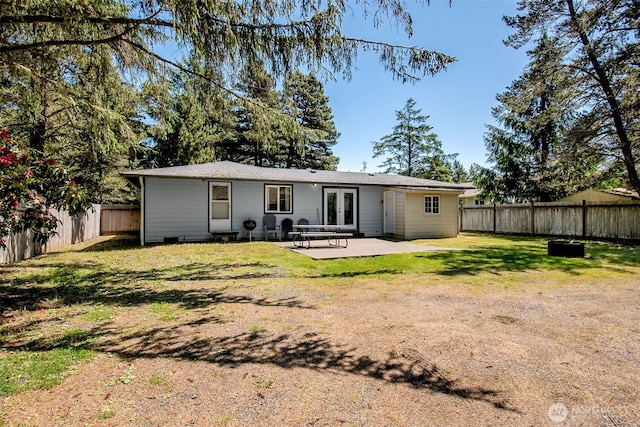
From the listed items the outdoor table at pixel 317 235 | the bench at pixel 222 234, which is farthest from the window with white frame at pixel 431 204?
the bench at pixel 222 234

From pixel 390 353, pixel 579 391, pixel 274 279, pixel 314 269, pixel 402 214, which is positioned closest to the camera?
pixel 579 391

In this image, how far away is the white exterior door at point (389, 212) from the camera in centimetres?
1553

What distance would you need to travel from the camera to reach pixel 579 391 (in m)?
2.36

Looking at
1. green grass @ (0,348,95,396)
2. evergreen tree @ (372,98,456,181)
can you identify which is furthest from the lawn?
evergreen tree @ (372,98,456,181)

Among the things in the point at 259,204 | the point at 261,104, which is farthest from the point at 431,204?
the point at 261,104

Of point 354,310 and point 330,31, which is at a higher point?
point 330,31

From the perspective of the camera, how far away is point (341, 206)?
1512cm

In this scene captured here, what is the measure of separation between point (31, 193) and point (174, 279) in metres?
2.70

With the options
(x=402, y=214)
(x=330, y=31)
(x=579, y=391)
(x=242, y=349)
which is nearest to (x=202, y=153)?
(x=402, y=214)

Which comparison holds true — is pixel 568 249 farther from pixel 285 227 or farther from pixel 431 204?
pixel 285 227

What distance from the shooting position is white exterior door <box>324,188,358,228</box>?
14.9m

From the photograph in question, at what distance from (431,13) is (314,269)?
5.16 meters

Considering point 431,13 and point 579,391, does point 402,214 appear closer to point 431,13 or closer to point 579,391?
point 431,13

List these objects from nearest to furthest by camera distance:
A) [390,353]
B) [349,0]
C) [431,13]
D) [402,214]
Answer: [390,353], [349,0], [431,13], [402,214]
